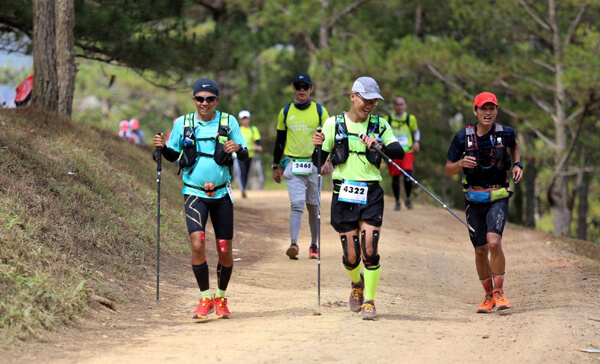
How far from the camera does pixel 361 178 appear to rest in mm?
7852

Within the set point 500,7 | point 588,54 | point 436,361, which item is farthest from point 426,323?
point 500,7

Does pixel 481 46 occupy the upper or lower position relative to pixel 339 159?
upper

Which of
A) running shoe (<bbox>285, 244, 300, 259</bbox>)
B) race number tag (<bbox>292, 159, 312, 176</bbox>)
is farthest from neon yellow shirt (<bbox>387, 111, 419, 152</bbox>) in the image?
race number tag (<bbox>292, 159, 312, 176</bbox>)

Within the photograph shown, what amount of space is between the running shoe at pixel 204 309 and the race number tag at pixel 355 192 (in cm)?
158

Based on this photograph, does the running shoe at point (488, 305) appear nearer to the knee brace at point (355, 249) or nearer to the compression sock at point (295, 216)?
the knee brace at point (355, 249)

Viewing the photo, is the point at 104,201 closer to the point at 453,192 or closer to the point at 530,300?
the point at 530,300

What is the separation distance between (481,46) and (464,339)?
78.4 ft

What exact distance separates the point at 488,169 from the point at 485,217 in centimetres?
53

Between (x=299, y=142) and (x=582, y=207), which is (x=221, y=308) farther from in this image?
(x=582, y=207)

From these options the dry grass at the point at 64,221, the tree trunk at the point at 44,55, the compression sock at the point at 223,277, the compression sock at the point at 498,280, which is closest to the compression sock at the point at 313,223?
the dry grass at the point at 64,221

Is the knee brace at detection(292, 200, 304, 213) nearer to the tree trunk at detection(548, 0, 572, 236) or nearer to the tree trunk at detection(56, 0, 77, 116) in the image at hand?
the tree trunk at detection(56, 0, 77, 116)

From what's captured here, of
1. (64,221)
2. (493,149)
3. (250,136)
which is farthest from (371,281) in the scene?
(250,136)

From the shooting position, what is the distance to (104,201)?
451 inches

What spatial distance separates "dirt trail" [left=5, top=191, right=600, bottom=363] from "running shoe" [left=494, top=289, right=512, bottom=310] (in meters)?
0.08
